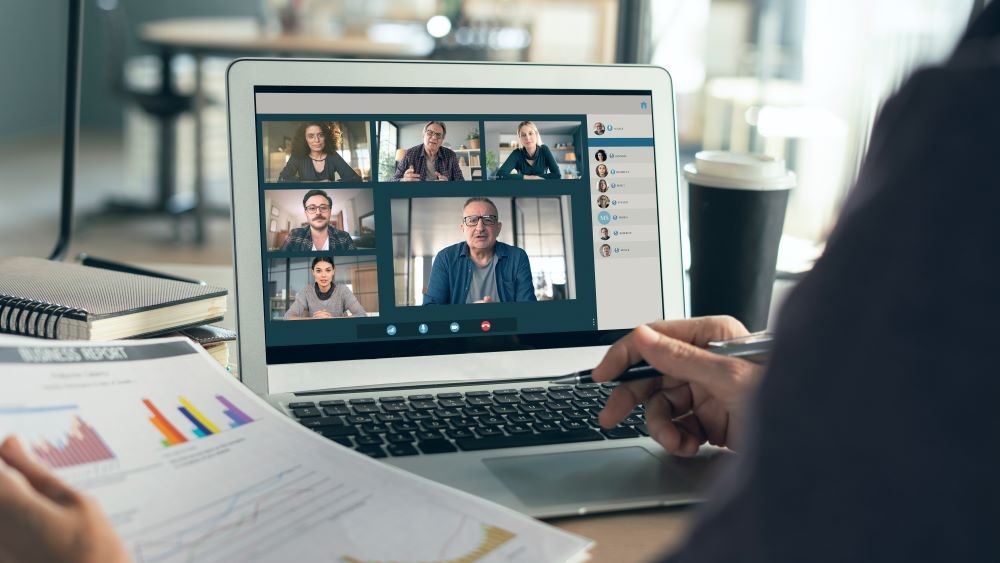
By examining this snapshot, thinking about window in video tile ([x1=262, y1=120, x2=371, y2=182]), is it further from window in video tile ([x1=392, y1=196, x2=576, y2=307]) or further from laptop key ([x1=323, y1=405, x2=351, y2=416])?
laptop key ([x1=323, y1=405, x2=351, y2=416])

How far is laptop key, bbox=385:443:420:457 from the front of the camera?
663mm

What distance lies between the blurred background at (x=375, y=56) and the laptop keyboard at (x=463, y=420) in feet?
6.01

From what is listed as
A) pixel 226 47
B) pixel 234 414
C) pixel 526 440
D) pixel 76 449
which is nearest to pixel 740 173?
pixel 526 440

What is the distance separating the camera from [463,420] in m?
0.73

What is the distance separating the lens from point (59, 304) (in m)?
0.80

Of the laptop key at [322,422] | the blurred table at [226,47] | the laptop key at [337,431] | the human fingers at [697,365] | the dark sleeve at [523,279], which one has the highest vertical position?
the blurred table at [226,47]

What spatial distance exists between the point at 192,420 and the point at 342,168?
299 millimetres

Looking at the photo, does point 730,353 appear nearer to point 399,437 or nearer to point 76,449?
point 399,437

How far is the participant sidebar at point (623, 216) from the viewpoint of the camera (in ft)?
2.95

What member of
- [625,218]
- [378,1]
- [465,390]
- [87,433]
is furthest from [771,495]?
[378,1]

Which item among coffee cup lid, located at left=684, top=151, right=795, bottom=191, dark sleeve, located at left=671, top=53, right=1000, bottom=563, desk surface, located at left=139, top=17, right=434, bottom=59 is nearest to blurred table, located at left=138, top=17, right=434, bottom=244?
desk surface, located at left=139, top=17, right=434, bottom=59

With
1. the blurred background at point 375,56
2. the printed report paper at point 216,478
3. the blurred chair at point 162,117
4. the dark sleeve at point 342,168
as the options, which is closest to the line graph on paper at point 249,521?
the printed report paper at point 216,478

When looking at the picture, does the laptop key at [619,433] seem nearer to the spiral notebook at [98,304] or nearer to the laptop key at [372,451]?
the laptop key at [372,451]

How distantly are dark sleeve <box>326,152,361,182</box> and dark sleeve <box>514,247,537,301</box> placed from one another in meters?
0.16
